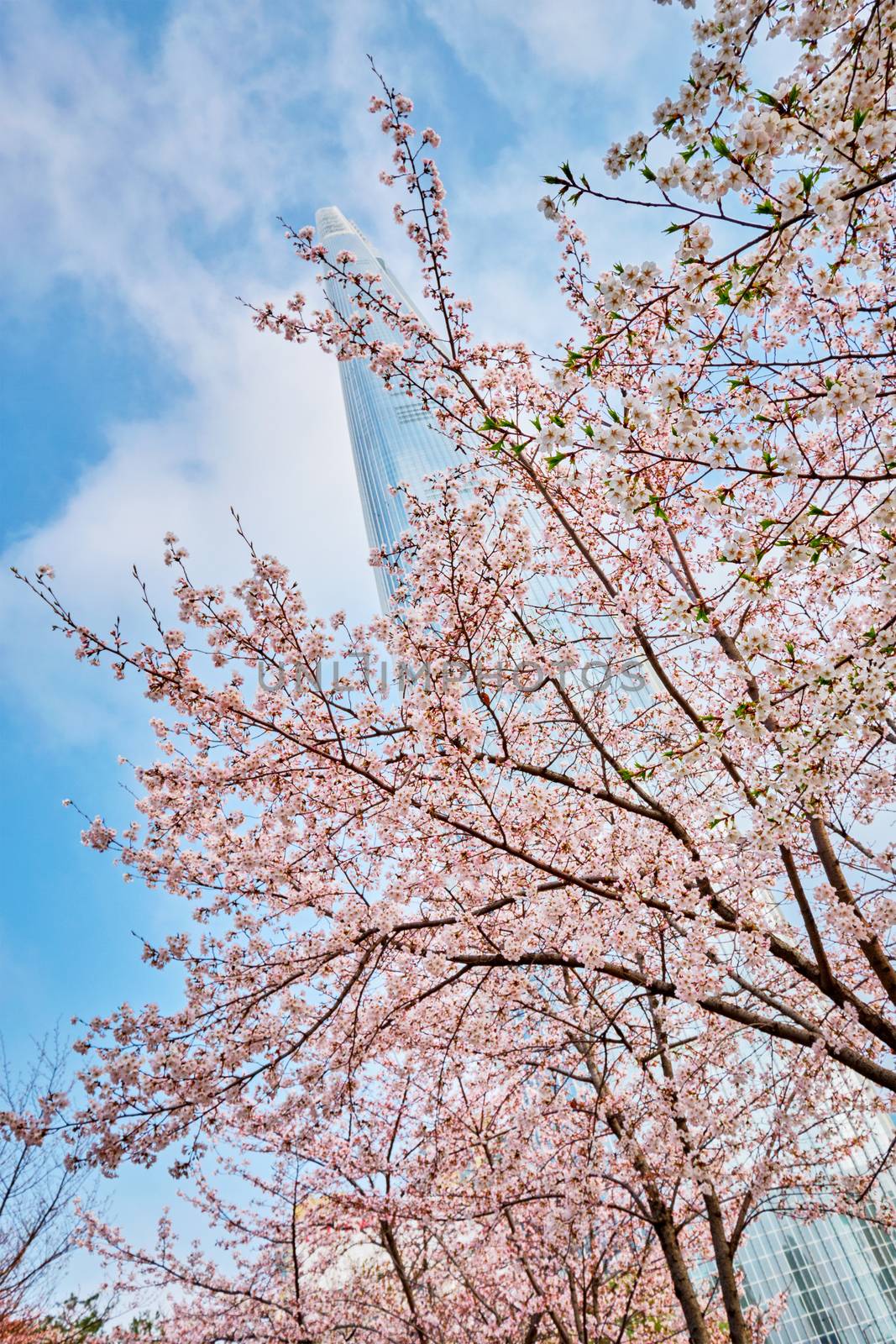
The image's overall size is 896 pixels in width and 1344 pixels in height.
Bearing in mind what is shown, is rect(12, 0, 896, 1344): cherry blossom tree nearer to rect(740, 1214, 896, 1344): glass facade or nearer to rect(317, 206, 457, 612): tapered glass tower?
rect(740, 1214, 896, 1344): glass facade

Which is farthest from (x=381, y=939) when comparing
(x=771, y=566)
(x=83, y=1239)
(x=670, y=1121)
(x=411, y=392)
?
(x=83, y=1239)

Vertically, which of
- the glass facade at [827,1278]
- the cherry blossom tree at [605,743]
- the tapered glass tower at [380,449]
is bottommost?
the glass facade at [827,1278]

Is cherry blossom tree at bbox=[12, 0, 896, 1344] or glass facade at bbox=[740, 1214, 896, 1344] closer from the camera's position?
cherry blossom tree at bbox=[12, 0, 896, 1344]

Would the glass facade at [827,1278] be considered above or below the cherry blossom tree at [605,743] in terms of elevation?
below

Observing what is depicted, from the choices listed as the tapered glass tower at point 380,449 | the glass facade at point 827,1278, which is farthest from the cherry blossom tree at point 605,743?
the tapered glass tower at point 380,449

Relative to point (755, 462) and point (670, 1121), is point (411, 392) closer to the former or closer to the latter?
point (755, 462)

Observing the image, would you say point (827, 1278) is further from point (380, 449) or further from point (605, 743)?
point (380, 449)

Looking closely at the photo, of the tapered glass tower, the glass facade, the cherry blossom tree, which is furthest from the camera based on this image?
the tapered glass tower

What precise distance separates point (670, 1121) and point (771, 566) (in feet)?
13.7

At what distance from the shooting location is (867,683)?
260cm

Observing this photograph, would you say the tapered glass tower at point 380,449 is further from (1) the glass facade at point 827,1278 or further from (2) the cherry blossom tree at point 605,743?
(2) the cherry blossom tree at point 605,743

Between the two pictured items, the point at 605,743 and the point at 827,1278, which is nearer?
the point at 605,743

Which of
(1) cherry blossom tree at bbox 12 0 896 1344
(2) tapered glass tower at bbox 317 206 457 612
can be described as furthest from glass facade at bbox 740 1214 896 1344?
(2) tapered glass tower at bbox 317 206 457 612

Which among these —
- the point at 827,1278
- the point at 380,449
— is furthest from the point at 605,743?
the point at 380,449
